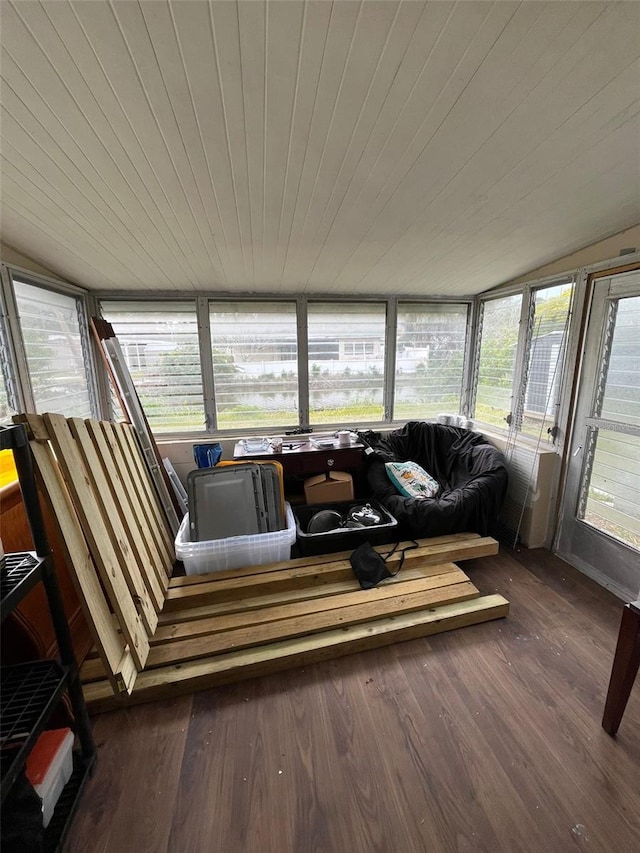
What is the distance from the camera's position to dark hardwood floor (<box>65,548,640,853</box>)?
1050 mm

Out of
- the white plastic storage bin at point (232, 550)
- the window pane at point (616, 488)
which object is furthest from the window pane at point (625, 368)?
the white plastic storage bin at point (232, 550)

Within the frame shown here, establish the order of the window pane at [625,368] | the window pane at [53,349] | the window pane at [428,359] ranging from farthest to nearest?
the window pane at [428,359]
the window pane at [53,349]
the window pane at [625,368]

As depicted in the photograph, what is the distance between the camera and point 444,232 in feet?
6.94

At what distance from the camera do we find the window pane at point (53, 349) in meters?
2.14

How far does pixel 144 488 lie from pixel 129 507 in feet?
1.29

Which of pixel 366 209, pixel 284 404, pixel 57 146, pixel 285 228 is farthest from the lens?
pixel 284 404

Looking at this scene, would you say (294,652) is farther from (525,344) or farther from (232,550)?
(525,344)

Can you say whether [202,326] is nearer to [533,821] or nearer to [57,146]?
[57,146]

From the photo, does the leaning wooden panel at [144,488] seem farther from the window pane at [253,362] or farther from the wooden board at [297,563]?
the window pane at [253,362]

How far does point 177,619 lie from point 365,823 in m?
1.24

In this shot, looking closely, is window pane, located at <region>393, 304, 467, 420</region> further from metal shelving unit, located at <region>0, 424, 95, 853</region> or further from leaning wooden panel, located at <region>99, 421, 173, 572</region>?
metal shelving unit, located at <region>0, 424, 95, 853</region>

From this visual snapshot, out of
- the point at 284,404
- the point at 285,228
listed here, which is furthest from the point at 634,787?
the point at 284,404

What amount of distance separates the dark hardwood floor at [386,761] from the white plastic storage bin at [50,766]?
0.11 m

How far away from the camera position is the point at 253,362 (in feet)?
11.1
